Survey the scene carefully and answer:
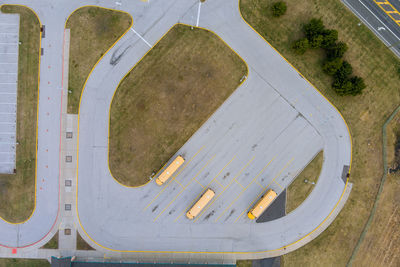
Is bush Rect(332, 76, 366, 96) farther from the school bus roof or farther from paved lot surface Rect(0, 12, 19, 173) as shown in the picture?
paved lot surface Rect(0, 12, 19, 173)

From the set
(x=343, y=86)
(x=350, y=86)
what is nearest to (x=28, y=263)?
(x=343, y=86)

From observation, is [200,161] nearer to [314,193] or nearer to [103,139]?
[103,139]

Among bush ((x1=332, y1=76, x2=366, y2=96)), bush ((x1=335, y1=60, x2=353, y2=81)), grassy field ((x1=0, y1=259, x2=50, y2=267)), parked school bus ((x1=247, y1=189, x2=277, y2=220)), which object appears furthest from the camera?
grassy field ((x1=0, y1=259, x2=50, y2=267))

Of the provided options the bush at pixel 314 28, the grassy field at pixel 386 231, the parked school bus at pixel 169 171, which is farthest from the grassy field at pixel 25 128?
the grassy field at pixel 386 231

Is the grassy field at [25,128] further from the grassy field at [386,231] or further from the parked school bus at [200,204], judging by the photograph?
the grassy field at [386,231]

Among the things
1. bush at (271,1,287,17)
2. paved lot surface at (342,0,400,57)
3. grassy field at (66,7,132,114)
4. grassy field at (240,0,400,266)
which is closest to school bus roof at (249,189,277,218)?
grassy field at (240,0,400,266)
